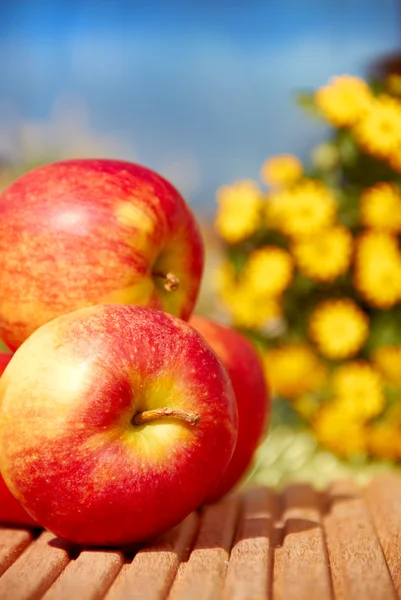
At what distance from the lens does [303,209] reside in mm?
2762

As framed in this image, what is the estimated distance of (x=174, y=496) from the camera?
128 centimetres

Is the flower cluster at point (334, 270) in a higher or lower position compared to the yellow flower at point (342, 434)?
higher

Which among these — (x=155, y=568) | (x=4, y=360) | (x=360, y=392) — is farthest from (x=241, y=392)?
(x=360, y=392)

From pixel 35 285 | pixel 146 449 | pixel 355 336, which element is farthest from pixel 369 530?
pixel 355 336

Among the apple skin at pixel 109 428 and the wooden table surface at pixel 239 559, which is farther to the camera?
the apple skin at pixel 109 428

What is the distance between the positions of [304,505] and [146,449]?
495 millimetres

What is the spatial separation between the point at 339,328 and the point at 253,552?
60.2 inches

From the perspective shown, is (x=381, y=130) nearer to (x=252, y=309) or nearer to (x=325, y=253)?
(x=325, y=253)

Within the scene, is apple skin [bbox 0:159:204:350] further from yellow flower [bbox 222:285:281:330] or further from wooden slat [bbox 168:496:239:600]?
yellow flower [bbox 222:285:281:330]

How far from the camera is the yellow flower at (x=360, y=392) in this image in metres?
2.67

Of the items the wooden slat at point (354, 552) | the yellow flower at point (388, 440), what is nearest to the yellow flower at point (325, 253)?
the yellow flower at point (388, 440)

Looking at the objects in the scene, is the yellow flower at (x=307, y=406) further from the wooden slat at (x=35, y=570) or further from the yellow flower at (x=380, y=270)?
the wooden slat at (x=35, y=570)

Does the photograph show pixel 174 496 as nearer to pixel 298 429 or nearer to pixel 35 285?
pixel 35 285

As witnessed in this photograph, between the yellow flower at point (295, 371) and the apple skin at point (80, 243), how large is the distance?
4.18 feet
